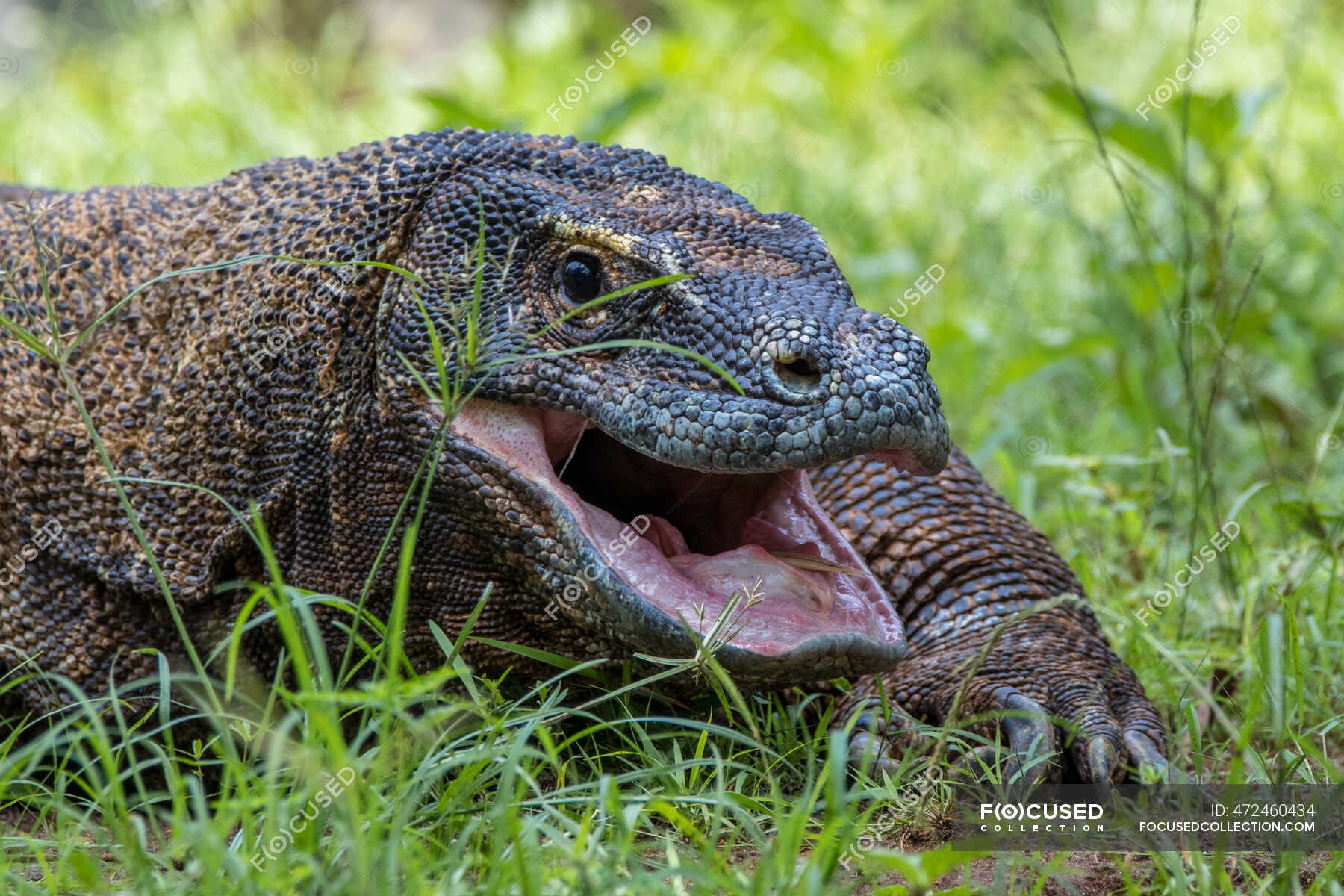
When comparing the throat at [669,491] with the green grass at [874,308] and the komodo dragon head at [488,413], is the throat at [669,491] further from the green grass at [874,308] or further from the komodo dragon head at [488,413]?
the green grass at [874,308]

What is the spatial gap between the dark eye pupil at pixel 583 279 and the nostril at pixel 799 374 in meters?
0.55

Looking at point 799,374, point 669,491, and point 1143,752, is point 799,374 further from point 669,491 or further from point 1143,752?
point 1143,752

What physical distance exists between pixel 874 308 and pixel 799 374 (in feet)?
14.9

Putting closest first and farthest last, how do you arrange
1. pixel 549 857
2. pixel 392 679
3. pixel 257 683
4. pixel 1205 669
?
pixel 392 679
pixel 549 857
pixel 257 683
pixel 1205 669

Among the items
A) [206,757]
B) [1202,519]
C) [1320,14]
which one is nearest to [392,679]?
[206,757]

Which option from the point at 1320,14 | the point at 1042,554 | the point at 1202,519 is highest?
the point at 1320,14

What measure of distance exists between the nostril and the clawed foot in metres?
0.75

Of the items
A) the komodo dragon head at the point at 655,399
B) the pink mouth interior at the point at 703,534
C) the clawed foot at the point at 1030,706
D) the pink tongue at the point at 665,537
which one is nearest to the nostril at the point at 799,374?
the komodo dragon head at the point at 655,399

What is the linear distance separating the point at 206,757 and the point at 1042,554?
2.56 meters

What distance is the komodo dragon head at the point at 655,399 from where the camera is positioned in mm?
3010

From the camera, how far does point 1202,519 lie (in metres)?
4.75

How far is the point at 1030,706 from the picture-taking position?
141 inches

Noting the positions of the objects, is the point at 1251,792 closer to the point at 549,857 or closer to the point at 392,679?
the point at 549,857

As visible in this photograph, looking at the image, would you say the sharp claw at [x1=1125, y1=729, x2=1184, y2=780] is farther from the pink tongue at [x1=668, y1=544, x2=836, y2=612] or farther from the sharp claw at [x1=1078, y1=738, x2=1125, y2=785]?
the pink tongue at [x1=668, y1=544, x2=836, y2=612]
